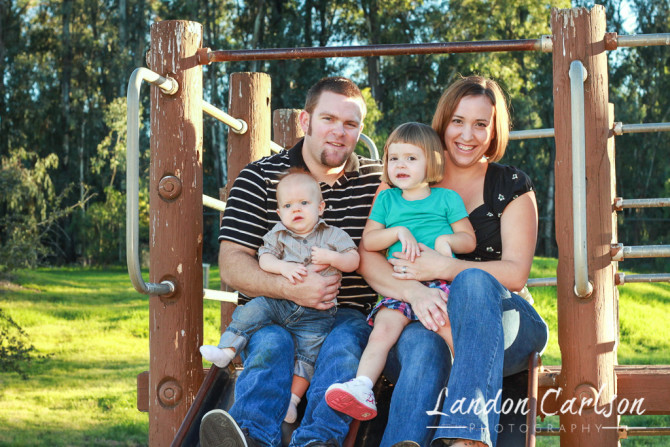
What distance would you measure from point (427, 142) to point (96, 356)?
8.92 m

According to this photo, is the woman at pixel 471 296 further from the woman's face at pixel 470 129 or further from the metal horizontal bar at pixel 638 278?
the metal horizontal bar at pixel 638 278

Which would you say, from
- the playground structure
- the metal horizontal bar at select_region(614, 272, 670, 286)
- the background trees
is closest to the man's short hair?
the playground structure

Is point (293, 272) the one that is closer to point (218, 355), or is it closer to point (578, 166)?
point (218, 355)

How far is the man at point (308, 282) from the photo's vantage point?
2.28 metres

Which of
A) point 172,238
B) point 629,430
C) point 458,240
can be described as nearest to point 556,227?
point 458,240

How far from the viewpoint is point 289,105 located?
19.7 meters

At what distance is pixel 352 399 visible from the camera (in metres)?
2.24

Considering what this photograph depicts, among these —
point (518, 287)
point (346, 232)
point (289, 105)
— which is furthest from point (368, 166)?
point (289, 105)

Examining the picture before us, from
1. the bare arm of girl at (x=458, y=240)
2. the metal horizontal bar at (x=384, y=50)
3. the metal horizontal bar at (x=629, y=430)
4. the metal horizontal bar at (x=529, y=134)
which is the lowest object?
the metal horizontal bar at (x=629, y=430)

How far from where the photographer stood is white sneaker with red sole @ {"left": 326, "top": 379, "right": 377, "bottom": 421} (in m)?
2.23

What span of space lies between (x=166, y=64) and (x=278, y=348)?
112 cm

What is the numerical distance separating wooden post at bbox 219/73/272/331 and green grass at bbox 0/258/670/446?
12.4ft

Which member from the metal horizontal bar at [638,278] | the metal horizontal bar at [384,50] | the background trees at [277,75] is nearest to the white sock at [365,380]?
the metal horizontal bar at [384,50]

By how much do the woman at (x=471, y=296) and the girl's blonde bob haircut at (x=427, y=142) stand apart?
0.13 meters
